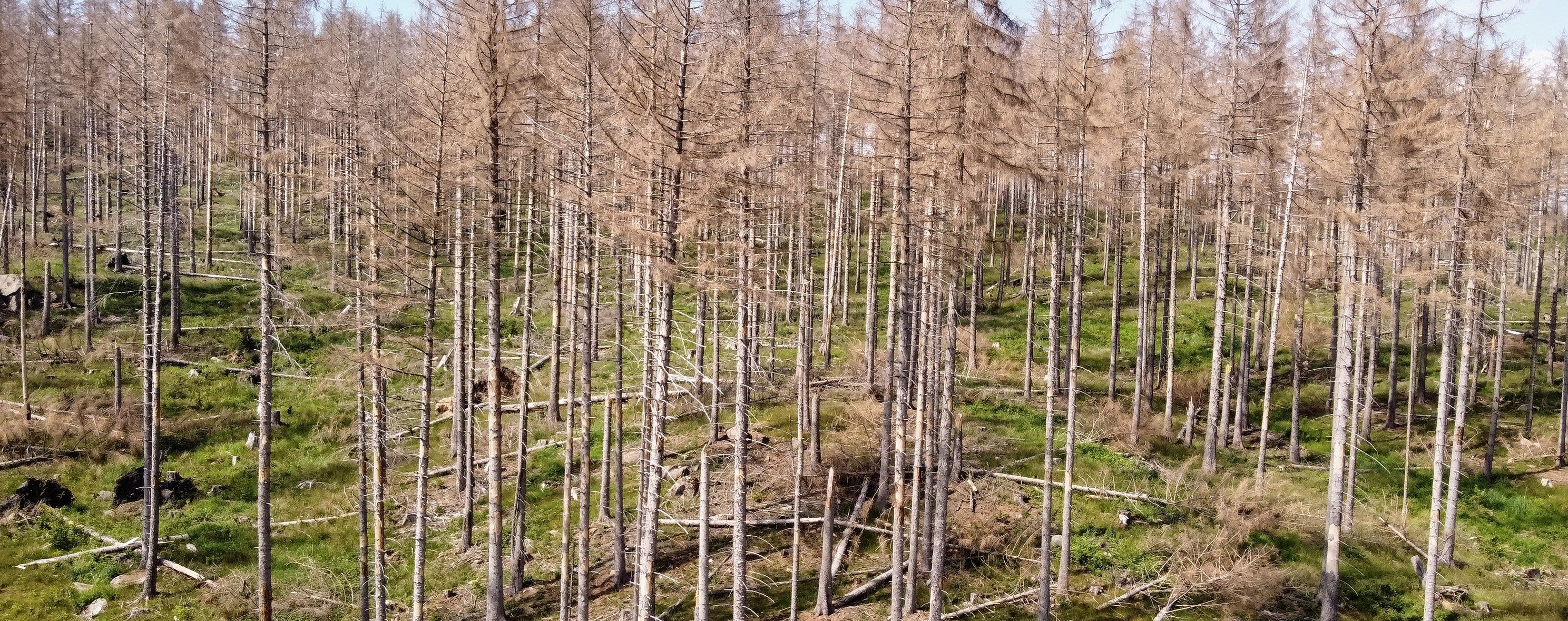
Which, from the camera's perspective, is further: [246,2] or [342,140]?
[342,140]

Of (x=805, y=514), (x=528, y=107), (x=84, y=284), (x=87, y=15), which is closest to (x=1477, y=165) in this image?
(x=805, y=514)

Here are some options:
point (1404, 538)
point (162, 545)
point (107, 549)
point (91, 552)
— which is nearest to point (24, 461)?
point (91, 552)

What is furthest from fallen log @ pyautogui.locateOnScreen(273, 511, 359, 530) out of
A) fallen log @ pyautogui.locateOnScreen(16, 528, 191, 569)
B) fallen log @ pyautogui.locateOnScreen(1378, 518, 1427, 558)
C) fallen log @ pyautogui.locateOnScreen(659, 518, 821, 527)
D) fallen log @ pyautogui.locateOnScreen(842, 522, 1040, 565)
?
fallen log @ pyautogui.locateOnScreen(1378, 518, 1427, 558)

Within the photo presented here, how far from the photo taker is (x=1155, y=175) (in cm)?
2430

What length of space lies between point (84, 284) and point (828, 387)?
34.1m

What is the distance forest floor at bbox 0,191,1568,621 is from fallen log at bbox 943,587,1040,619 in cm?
22

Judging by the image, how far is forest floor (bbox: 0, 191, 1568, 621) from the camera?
67.6 ft

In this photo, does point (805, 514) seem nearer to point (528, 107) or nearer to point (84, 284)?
point (528, 107)

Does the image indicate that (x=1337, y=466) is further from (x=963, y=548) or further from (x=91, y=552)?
(x=91, y=552)

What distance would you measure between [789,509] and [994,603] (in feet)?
20.4

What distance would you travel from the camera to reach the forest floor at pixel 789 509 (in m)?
20.6

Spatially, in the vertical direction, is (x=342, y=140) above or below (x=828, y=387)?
above

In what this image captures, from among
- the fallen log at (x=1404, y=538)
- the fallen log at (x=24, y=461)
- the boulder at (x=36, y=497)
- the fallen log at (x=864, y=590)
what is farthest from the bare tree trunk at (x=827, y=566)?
the fallen log at (x=24, y=461)

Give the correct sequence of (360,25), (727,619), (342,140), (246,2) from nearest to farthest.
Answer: (246,2) → (727,619) → (342,140) → (360,25)
